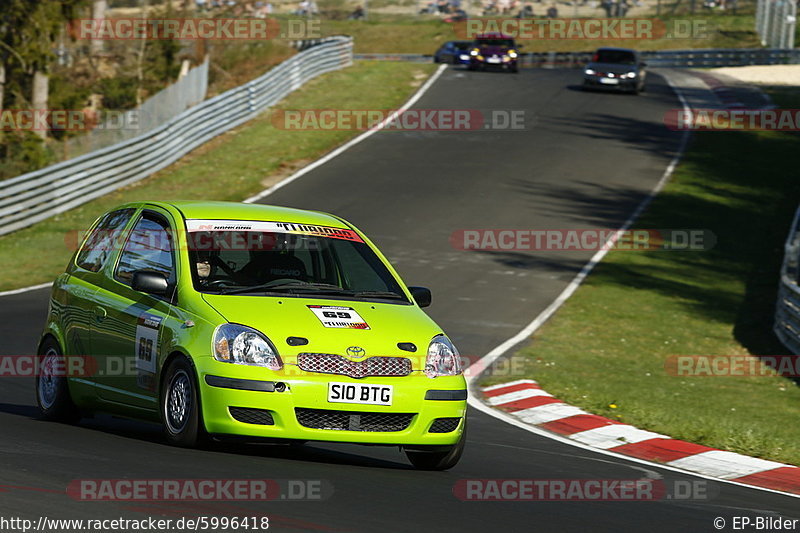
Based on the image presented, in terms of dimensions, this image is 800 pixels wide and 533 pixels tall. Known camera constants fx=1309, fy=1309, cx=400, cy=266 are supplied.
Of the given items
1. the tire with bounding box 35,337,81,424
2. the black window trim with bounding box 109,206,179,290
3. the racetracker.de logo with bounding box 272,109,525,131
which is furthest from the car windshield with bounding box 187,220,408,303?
the racetracker.de logo with bounding box 272,109,525,131

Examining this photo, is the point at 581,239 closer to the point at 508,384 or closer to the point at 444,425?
the point at 508,384

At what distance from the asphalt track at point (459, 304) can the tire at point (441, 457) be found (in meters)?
0.13

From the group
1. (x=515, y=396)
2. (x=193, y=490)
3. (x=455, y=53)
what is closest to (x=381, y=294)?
(x=193, y=490)

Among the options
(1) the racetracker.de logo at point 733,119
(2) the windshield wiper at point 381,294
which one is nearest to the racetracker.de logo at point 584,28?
(1) the racetracker.de logo at point 733,119

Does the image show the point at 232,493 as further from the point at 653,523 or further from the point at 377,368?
the point at 653,523

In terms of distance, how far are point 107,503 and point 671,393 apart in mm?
9293

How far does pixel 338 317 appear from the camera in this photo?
26.8 ft

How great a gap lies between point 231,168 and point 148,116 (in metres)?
2.23

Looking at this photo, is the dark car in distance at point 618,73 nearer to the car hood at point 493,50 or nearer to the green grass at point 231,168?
the green grass at point 231,168

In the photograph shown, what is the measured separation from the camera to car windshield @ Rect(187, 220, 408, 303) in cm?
862

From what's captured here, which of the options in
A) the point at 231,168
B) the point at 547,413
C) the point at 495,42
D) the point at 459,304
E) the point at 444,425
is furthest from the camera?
the point at 495,42

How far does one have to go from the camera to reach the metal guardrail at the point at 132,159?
2541 centimetres

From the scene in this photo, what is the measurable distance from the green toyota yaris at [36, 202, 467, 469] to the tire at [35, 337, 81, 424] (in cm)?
1

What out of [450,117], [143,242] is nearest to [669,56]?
[450,117]
